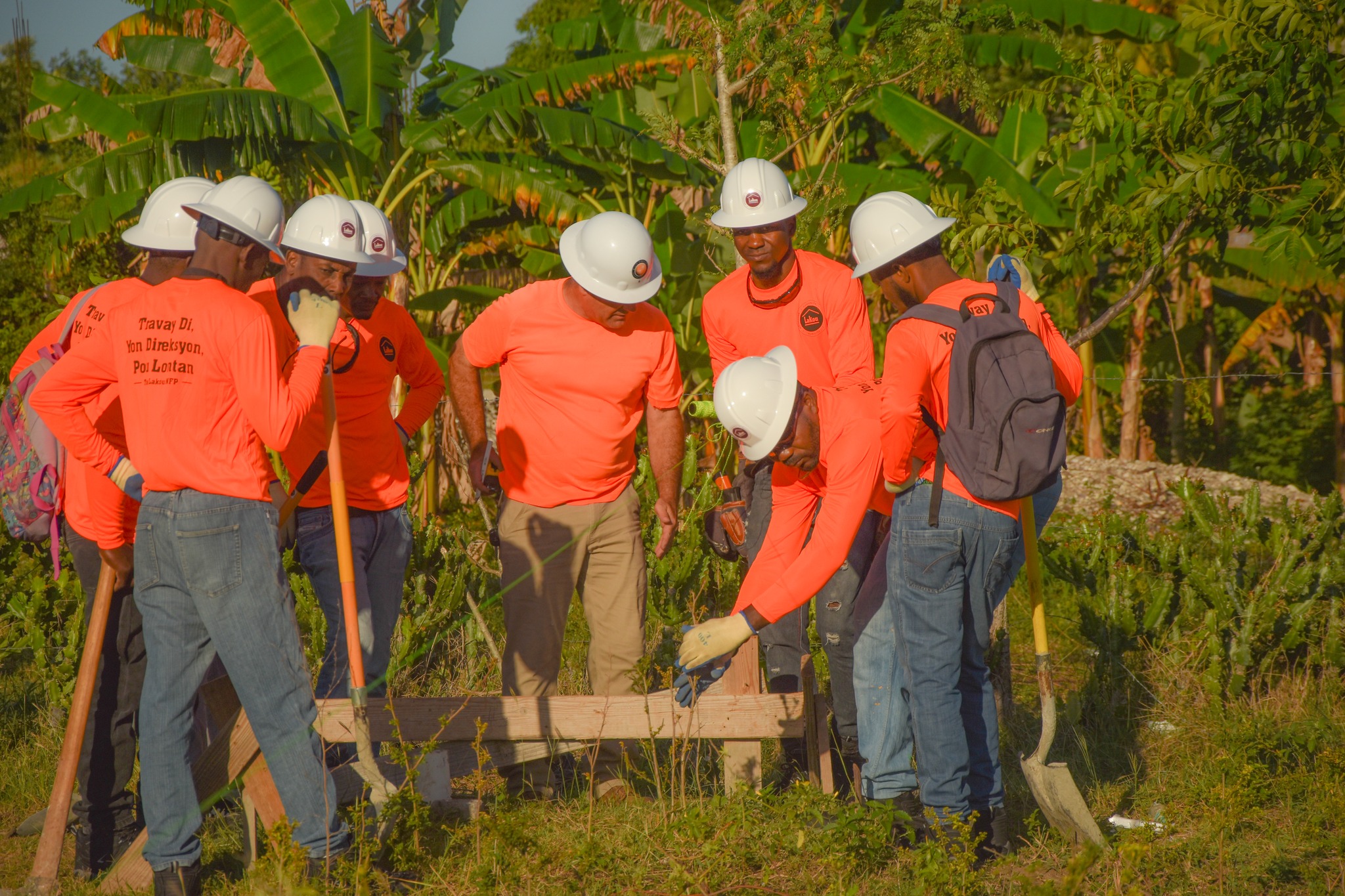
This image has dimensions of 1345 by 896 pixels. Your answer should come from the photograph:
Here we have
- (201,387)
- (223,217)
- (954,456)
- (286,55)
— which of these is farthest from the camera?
(286,55)

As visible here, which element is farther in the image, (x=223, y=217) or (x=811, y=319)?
(x=811, y=319)

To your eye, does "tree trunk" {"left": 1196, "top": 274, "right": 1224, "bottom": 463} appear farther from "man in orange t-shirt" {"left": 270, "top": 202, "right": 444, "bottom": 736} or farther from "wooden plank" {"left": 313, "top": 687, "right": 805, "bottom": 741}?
"man in orange t-shirt" {"left": 270, "top": 202, "right": 444, "bottom": 736}

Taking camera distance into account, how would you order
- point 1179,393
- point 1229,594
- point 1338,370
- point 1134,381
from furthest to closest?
point 1179,393
point 1134,381
point 1338,370
point 1229,594

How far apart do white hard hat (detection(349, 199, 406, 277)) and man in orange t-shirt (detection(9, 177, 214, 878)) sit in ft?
1.94

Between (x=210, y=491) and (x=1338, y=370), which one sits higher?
(x=210, y=491)

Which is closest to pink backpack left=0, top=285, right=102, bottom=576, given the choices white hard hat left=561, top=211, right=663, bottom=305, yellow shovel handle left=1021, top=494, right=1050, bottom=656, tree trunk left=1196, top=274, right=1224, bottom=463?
white hard hat left=561, top=211, right=663, bottom=305

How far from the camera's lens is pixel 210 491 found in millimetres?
3291

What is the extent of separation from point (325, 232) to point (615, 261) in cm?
109

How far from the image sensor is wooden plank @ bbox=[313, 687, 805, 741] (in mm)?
4156

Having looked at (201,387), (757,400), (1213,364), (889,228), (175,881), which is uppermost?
(889,228)

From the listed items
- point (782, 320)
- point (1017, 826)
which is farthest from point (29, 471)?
point (1017, 826)

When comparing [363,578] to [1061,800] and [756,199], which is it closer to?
[756,199]

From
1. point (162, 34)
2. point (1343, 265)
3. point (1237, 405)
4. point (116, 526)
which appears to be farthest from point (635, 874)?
point (1237, 405)

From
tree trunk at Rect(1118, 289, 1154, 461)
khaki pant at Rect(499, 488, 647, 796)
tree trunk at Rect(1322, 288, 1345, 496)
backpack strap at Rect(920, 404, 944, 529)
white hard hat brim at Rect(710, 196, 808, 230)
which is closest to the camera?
backpack strap at Rect(920, 404, 944, 529)
